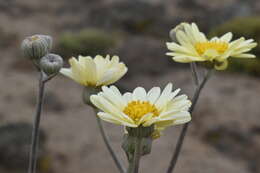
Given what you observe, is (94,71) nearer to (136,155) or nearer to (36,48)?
(36,48)

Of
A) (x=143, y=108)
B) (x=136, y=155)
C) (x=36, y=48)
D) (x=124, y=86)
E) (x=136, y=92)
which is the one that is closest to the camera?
(x=136, y=155)

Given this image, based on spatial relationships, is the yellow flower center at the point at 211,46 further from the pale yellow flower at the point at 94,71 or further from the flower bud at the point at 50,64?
the flower bud at the point at 50,64

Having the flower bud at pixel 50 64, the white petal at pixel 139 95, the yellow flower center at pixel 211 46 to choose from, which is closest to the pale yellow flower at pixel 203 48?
the yellow flower center at pixel 211 46

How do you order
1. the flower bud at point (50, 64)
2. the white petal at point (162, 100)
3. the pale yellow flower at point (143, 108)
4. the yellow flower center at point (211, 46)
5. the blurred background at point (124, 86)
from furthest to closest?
the blurred background at point (124, 86) < the yellow flower center at point (211, 46) < the flower bud at point (50, 64) < the white petal at point (162, 100) < the pale yellow flower at point (143, 108)

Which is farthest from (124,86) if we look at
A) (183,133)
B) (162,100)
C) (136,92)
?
(162,100)

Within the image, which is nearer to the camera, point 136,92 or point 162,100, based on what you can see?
point 162,100

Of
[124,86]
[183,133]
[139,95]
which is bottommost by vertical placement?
[124,86]
